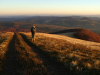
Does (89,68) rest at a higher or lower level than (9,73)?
higher

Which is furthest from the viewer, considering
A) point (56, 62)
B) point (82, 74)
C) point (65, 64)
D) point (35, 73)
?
point (56, 62)

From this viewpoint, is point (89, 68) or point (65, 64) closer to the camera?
point (89, 68)

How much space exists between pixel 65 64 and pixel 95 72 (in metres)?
2.47

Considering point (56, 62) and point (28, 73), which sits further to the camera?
point (56, 62)

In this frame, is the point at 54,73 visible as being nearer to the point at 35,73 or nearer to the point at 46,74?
the point at 46,74

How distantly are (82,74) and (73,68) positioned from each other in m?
0.89

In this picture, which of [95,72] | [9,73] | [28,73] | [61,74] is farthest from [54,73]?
[9,73]

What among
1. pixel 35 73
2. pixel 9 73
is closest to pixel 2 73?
pixel 9 73

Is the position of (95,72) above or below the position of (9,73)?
above

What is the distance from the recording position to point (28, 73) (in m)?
6.12

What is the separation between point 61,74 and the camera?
245 inches

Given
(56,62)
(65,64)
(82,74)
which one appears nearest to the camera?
→ (82,74)

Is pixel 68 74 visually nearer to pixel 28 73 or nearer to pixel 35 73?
pixel 35 73

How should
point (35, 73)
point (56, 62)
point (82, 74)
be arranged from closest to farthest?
1. point (82, 74)
2. point (35, 73)
3. point (56, 62)
